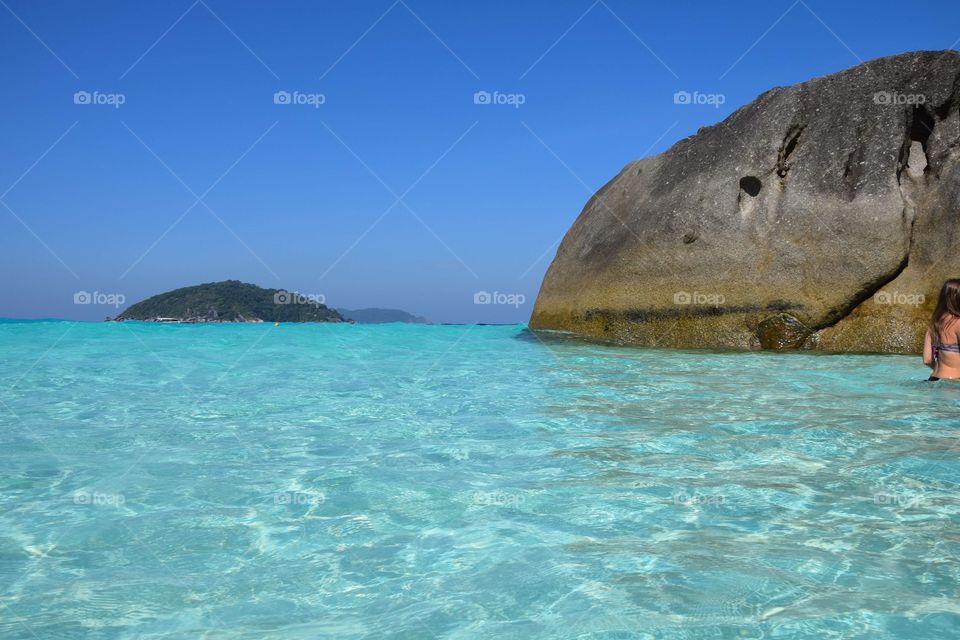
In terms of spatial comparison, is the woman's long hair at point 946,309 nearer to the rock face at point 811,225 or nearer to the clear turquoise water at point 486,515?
the clear turquoise water at point 486,515

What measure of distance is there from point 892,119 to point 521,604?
12.3 meters

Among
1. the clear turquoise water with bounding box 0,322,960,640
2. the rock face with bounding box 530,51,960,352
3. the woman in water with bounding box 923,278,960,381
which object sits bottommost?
the clear turquoise water with bounding box 0,322,960,640

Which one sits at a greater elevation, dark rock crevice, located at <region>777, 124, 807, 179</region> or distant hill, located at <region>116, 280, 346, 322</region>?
dark rock crevice, located at <region>777, 124, 807, 179</region>

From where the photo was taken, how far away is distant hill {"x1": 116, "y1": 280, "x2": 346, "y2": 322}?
131ft

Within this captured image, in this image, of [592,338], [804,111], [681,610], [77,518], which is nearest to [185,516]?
[77,518]

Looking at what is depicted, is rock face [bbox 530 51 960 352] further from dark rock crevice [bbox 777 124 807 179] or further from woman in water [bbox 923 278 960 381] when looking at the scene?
woman in water [bbox 923 278 960 381]

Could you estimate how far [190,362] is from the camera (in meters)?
11.9

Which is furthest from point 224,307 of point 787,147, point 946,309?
point 946,309

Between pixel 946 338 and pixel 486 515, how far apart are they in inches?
274

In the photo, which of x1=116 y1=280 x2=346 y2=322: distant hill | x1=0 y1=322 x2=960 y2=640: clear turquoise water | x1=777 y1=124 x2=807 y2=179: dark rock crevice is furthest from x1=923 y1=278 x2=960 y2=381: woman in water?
x1=116 y1=280 x2=346 y2=322: distant hill

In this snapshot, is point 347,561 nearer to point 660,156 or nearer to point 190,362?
point 190,362

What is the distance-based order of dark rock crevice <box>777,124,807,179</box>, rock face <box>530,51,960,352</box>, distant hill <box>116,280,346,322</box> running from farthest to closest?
distant hill <box>116,280,346,322</box>, dark rock crevice <box>777,124,807,179</box>, rock face <box>530,51,960,352</box>

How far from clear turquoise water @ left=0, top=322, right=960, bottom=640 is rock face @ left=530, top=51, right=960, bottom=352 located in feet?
14.6

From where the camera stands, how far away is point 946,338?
26.8 ft
